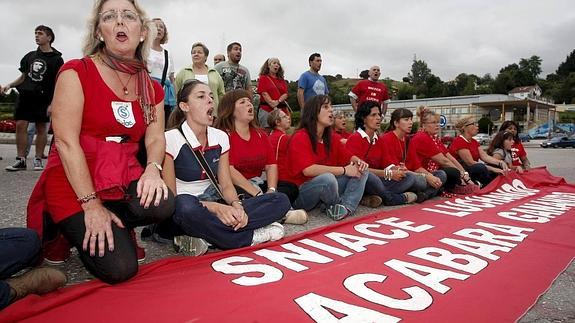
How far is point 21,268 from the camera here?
2.14 meters

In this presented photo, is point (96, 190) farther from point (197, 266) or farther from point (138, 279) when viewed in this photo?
point (197, 266)

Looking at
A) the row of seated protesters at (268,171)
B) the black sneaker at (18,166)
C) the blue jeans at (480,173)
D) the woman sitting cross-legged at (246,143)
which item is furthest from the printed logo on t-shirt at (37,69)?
the blue jeans at (480,173)

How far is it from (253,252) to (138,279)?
0.82 meters

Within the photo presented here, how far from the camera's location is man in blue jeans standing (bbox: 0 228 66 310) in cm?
A: 205

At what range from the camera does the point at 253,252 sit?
299 centimetres

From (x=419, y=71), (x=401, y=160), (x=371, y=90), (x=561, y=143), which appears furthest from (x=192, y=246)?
(x=419, y=71)

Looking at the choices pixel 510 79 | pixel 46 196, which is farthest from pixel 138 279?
pixel 510 79

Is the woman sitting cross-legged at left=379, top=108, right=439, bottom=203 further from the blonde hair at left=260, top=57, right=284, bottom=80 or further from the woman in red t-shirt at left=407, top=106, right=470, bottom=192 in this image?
the blonde hair at left=260, top=57, right=284, bottom=80

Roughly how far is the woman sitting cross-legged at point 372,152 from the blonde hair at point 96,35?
3028 millimetres

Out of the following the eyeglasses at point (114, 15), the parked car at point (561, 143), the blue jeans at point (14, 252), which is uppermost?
the eyeglasses at point (114, 15)

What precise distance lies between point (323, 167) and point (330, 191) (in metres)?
0.26

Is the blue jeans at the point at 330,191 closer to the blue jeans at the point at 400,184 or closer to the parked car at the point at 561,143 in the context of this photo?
the blue jeans at the point at 400,184

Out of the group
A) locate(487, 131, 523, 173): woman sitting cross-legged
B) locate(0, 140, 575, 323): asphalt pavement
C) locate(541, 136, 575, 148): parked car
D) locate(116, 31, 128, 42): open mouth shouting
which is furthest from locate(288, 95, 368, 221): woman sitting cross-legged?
locate(541, 136, 575, 148): parked car

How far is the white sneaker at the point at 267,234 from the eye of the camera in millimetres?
3180
